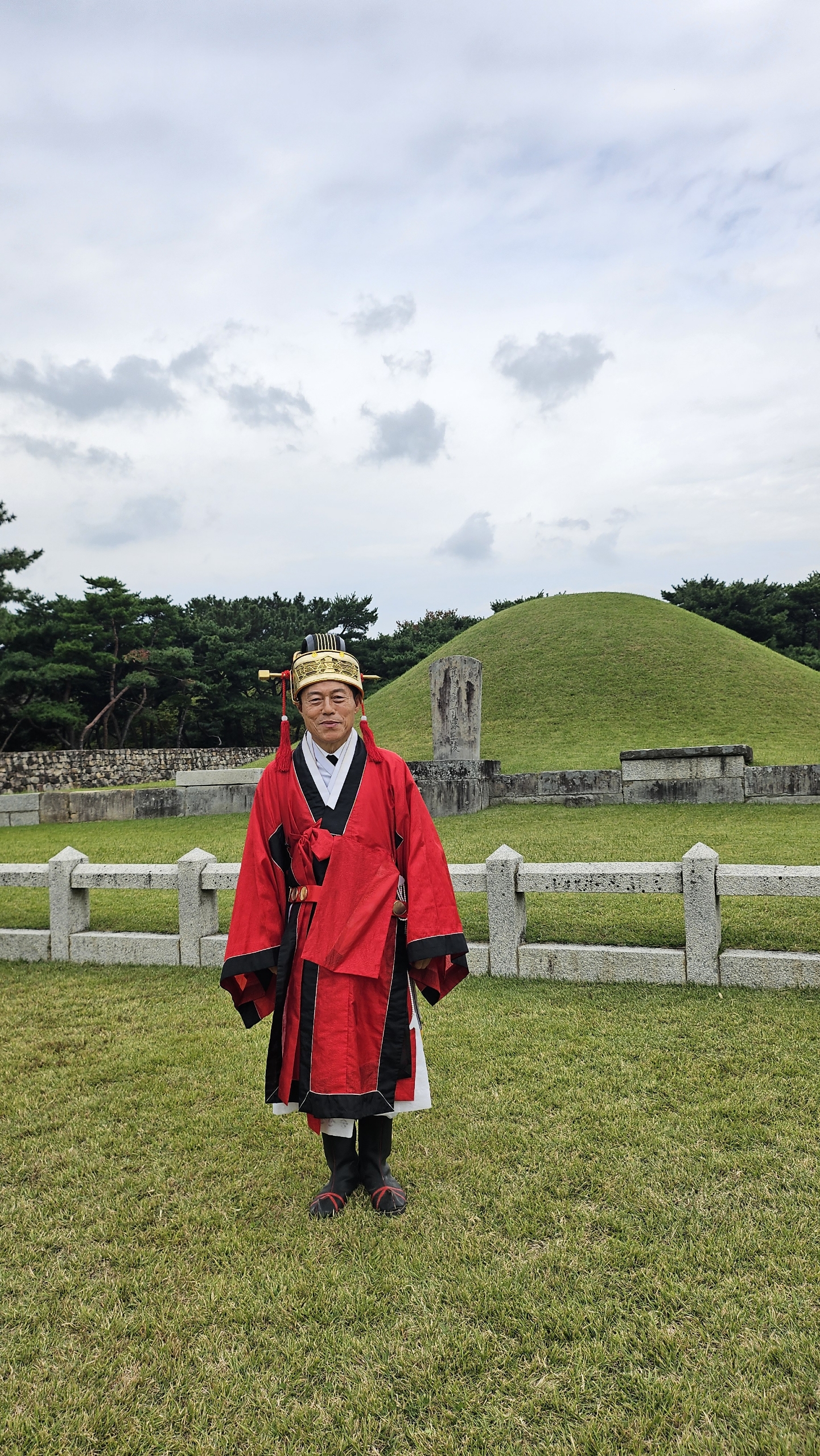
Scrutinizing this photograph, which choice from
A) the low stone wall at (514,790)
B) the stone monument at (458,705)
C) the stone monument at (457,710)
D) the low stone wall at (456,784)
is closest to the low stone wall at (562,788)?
the low stone wall at (514,790)

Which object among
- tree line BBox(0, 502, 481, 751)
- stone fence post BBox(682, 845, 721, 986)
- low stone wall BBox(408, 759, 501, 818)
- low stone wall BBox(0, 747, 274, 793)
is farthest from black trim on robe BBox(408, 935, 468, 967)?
tree line BBox(0, 502, 481, 751)

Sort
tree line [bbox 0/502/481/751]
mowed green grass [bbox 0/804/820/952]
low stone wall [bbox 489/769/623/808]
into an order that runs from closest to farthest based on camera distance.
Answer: mowed green grass [bbox 0/804/820/952], low stone wall [bbox 489/769/623/808], tree line [bbox 0/502/481/751]

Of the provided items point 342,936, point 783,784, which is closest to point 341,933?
point 342,936

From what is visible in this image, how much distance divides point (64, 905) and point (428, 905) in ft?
13.0

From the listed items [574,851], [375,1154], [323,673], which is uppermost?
[323,673]

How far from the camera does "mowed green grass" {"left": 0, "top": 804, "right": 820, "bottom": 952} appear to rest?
5.30 m

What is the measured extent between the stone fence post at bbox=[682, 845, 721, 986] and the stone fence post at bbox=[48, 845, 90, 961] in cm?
401

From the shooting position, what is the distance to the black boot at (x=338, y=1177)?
2594mm

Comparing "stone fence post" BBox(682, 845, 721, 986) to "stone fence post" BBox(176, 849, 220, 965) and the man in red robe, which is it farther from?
"stone fence post" BBox(176, 849, 220, 965)

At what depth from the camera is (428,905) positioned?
2.67 meters

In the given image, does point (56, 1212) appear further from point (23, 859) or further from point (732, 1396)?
point (23, 859)

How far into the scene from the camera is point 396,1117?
3.27 m

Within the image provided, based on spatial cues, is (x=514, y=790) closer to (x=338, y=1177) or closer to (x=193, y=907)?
(x=193, y=907)

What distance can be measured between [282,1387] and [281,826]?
5.05 feet
